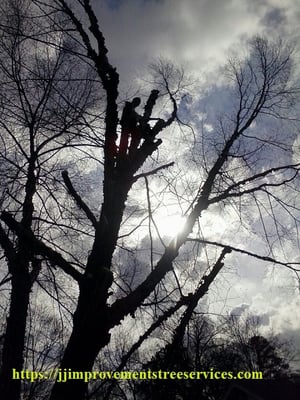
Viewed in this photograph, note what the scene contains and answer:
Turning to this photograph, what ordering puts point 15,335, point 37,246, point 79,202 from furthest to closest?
point 15,335
point 79,202
point 37,246

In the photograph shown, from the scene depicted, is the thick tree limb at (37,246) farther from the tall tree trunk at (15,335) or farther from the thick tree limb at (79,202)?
the tall tree trunk at (15,335)

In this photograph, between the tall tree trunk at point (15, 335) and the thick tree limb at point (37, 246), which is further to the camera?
the tall tree trunk at point (15, 335)

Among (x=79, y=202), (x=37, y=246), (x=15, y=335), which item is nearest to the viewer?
(x=37, y=246)

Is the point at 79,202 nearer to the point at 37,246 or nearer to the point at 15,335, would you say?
the point at 37,246

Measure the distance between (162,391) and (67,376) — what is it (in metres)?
0.91

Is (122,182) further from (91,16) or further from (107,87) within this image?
(91,16)

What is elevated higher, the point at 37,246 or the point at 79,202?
the point at 79,202

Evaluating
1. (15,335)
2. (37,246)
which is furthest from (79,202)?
(15,335)

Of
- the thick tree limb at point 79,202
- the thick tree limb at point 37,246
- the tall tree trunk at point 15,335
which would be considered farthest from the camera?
the tall tree trunk at point 15,335

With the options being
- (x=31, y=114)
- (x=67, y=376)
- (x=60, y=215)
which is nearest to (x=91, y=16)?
(x=31, y=114)

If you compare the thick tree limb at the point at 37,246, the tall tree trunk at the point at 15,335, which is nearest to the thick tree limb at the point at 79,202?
the thick tree limb at the point at 37,246

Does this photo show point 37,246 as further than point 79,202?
No

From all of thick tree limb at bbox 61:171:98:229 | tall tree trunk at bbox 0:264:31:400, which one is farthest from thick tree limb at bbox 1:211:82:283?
tall tree trunk at bbox 0:264:31:400

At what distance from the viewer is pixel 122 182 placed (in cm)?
365
